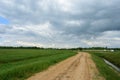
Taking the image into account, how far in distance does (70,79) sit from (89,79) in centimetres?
195

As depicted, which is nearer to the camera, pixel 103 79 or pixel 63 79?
pixel 63 79

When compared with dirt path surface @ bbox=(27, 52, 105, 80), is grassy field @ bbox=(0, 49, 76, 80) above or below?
above

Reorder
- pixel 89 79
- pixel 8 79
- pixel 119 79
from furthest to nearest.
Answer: pixel 119 79 → pixel 89 79 → pixel 8 79

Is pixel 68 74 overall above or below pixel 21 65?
below

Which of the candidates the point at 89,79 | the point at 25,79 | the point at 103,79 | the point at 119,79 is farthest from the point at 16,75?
the point at 119,79

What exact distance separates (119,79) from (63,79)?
6.60 metres

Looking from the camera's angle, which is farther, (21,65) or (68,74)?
(21,65)

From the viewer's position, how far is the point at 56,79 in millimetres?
19750

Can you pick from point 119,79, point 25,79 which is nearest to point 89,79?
point 119,79

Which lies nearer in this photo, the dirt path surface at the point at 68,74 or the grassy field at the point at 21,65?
the dirt path surface at the point at 68,74

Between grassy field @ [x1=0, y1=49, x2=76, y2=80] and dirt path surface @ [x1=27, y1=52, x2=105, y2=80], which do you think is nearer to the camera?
dirt path surface @ [x1=27, y1=52, x2=105, y2=80]

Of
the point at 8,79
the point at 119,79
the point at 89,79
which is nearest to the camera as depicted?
the point at 8,79

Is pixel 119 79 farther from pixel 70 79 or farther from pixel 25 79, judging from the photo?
pixel 25 79

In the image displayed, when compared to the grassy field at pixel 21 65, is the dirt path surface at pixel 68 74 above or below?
below
